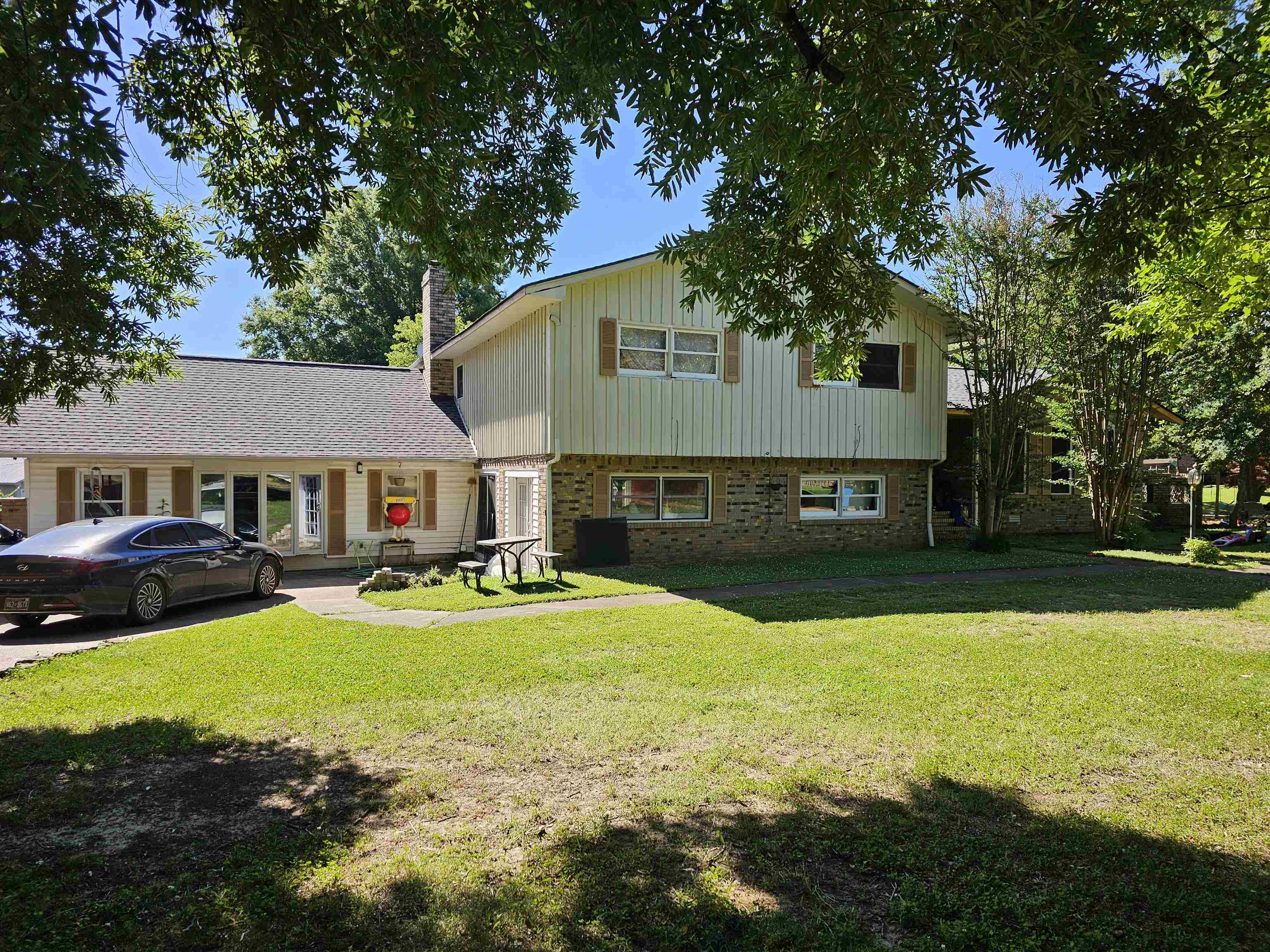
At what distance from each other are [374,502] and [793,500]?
9846mm

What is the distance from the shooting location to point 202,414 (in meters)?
18.0

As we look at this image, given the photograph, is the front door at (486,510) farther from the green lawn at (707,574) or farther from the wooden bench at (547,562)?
the wooden bench at (547,562)

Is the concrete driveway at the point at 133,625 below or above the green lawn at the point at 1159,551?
below

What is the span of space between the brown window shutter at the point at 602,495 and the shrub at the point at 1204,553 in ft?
40.2

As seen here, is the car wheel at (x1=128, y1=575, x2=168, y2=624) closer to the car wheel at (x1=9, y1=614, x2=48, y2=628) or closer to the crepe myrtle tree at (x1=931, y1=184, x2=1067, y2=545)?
the car wheel at (x1=9, y1=614, x2=48, y2=628)

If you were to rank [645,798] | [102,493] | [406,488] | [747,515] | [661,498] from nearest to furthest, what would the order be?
[645,798] → [661,498] → [102,493] → [747,515] → [406,488]

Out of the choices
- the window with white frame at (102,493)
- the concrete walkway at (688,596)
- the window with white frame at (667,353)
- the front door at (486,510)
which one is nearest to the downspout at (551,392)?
the window with white frame at (667,353)

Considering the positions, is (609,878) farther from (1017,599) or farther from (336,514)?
(336,514)

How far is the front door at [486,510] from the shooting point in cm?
1842

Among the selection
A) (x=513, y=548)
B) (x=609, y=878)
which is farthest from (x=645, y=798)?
(x=513, y=548)

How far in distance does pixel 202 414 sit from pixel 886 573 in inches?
617

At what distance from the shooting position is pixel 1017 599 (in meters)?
11.4

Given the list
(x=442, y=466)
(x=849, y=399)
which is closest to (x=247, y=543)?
(x=442, y=466)

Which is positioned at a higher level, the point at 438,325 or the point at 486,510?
the point at 438,325
